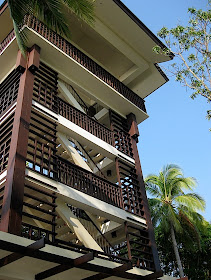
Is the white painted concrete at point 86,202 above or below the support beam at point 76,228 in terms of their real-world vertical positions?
above

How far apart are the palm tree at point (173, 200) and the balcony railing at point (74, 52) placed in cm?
663

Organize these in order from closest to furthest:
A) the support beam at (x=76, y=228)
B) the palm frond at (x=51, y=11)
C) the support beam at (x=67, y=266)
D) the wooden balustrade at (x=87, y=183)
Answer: the support beam at (x=67, y=266) → the palm frond at (x=51, y=11) → the support beam at (x=76, y=228) → the wooden balustrade at (x=87, y=183)

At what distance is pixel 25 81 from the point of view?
831 cm

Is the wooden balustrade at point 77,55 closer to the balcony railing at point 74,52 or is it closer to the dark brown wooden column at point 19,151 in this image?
the balcony railing at point 74,52

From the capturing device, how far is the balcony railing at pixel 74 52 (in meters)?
9.23

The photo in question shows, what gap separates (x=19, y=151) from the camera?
6.80 metres

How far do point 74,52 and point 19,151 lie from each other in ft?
15.2

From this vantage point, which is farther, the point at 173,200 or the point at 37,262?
the point at 173,200

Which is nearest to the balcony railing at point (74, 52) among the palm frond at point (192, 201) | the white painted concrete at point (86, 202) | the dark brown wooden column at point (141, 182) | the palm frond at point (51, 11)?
the dark brown wooden column at point (141, 182)

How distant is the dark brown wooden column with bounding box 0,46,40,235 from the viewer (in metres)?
5.82

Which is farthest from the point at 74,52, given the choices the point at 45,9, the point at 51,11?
the point at 51,11

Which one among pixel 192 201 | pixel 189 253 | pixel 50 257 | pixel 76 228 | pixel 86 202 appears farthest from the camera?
pixel 189 253

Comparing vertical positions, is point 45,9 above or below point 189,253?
above

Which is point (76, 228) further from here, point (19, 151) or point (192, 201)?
point (192, 201)
